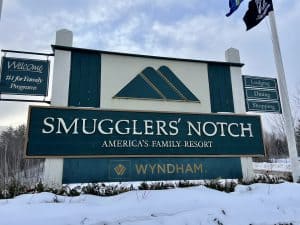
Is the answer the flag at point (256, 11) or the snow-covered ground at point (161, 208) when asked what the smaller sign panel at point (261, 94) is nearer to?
the flag at point (256, 11)

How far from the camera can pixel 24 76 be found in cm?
579

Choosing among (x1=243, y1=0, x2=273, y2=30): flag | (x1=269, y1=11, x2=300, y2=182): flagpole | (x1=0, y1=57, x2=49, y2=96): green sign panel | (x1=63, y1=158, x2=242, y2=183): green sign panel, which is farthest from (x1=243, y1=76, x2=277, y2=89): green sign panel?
(x1=0, y1=57, x2=49, y2=96): green sign panel

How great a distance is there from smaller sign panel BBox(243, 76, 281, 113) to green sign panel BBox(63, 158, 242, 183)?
5.71ft

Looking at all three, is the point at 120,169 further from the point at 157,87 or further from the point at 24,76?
the point at 24,76

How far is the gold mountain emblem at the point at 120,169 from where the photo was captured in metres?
5.80

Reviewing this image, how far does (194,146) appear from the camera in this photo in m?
6.37

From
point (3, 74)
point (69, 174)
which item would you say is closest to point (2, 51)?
point (3, 74)

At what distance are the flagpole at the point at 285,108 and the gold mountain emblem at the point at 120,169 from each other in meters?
4.48

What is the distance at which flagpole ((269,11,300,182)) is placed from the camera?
6.52 m

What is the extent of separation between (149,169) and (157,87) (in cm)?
217

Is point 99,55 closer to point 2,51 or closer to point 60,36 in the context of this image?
point 60,36

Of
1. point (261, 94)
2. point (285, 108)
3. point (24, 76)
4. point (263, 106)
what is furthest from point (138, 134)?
point (285, 108)

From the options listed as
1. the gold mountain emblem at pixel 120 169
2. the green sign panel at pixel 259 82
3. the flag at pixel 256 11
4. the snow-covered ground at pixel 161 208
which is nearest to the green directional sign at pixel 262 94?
the green sign panel at pixel 259 82

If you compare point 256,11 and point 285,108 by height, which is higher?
point 256,11
